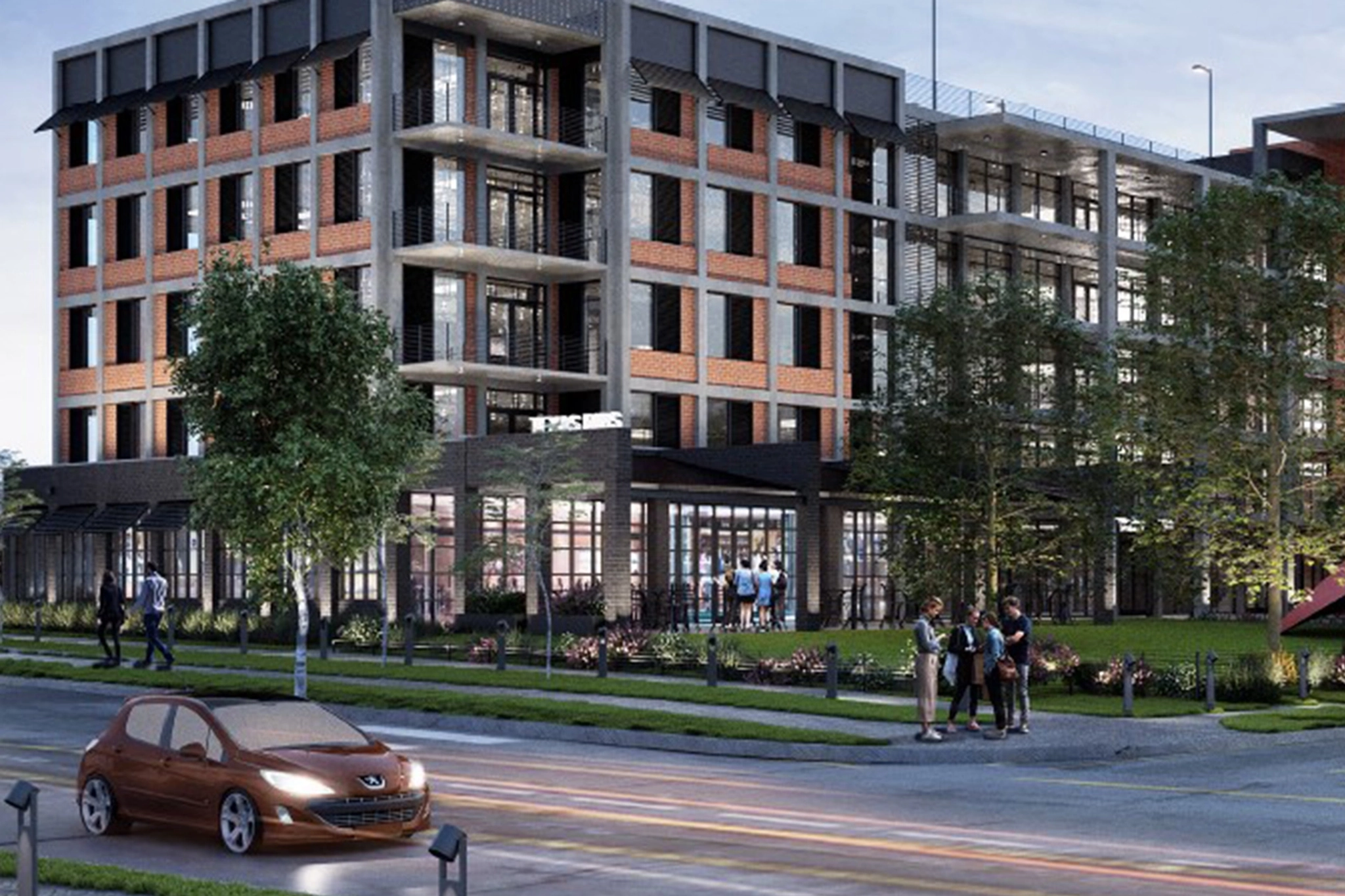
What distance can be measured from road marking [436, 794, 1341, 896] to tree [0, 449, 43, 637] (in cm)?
4114

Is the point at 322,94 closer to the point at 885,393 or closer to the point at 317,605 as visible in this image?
the point at 317,605

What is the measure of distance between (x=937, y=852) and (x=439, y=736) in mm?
12960

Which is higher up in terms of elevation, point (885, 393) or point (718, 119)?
point (718, 119)

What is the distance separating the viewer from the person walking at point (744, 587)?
5538 centimetres

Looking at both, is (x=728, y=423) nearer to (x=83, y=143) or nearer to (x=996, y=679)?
(x=83, y=143)

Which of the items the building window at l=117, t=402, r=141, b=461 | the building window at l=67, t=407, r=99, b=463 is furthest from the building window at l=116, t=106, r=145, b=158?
the building window at l=67, t=407, r=99, b=463

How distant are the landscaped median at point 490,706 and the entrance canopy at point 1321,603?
22.4 m

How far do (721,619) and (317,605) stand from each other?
1061cm

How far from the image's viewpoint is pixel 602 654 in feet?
122

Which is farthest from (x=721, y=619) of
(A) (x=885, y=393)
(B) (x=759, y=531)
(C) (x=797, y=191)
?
(C) (x=797, y=191)

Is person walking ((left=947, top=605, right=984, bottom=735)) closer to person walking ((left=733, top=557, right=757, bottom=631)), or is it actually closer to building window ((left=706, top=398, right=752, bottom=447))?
person walking ((left=733, top=557, right=757, bottom=631))

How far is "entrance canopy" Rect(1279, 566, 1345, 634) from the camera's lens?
156 feet

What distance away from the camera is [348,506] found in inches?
1329

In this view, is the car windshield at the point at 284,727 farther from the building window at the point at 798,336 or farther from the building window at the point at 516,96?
the building window at the point at 798,336
